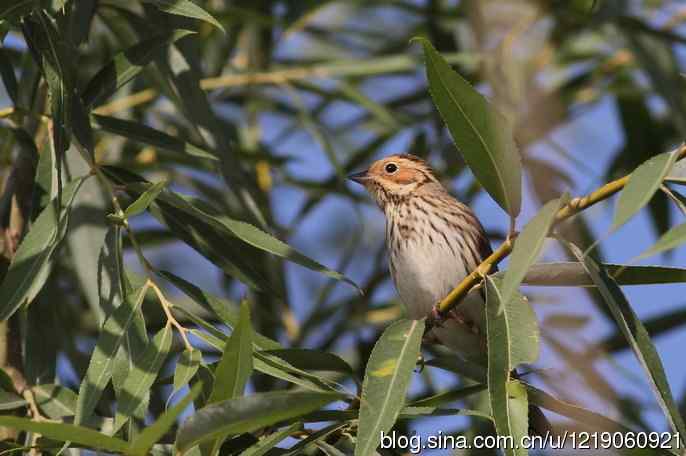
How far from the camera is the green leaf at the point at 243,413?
240 cm

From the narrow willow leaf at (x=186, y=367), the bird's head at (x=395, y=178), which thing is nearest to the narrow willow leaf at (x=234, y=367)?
the narrow willow leaf at (x=186, y=367)

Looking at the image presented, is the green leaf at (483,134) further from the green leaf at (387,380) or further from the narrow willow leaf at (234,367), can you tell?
the narrow willow leaf at (234,367)

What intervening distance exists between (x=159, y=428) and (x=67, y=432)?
23 cm

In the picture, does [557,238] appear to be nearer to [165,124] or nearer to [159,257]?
[165,124]

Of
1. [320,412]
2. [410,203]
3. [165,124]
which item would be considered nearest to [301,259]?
[320,412]

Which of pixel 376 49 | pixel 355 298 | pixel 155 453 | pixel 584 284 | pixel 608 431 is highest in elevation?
pixel 376 49

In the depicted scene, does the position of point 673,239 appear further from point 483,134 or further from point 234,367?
point 234,367

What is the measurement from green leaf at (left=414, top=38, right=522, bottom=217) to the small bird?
1.74m

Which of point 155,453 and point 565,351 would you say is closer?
point 565,351

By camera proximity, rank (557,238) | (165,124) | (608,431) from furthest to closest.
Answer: (165,124) → (608,431) → (557,238)

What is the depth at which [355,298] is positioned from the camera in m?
5.96

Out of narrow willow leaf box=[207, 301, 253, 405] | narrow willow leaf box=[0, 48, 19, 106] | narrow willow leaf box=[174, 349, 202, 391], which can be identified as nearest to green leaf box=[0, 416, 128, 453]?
narrow willow leaf box=[207, 301, 253, 405]

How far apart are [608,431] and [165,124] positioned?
3103 millimetres

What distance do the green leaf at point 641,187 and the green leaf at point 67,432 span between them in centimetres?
103
